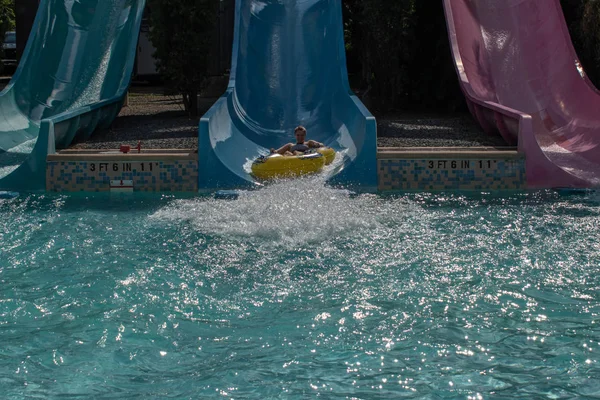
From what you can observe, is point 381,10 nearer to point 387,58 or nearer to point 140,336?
point 387,58

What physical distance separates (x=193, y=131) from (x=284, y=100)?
1.41 meters

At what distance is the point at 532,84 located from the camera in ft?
36.7

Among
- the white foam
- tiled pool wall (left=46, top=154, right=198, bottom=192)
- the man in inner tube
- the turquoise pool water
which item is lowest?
the turquoise pool water

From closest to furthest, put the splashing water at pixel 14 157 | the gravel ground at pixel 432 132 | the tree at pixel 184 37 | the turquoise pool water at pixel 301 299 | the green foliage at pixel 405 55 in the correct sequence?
the turquoise pool water at pixel 301 299
the splashing water at pixel 14 157
the gravel ground at pixel 432 132
the tree at pixel 184 37
the green foliage at pixel 405 55

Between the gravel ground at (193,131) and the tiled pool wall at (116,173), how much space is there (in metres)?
1.09

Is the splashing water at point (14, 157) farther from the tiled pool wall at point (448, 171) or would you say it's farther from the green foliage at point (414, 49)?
the green foliage at point (414, 49)

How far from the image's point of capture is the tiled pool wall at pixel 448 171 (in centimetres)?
871

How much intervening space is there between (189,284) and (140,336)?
0.96m

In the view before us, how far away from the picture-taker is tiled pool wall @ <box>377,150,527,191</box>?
8.71 meters

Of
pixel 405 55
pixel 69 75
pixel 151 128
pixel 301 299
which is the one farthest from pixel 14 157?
pixel 405 55

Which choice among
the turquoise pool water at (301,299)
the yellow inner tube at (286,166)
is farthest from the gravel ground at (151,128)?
the turquoise pool water at (301,299)

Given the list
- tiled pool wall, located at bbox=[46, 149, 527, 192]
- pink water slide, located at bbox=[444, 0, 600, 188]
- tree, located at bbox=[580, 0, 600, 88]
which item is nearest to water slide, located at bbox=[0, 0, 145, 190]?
tiled pool wall, located at bbox=[46, 149, 527, 192]

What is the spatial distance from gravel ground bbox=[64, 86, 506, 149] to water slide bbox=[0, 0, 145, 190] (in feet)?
1.41

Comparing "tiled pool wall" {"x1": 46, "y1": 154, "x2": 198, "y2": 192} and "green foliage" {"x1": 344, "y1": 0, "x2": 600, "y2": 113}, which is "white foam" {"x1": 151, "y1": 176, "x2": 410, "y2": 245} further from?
"green foliage" {"x1": 344, "y1": 0, "x2": 600, "y2": 113}
